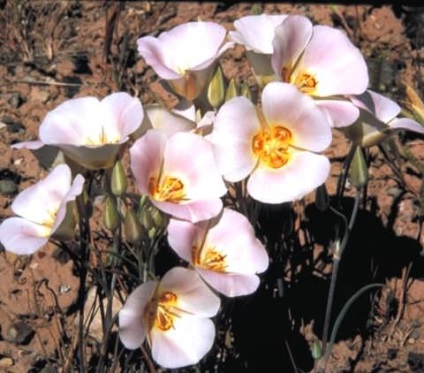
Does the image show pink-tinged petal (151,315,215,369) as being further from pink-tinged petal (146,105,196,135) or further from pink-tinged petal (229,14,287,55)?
pink-tinged petal (229,14,287,55)

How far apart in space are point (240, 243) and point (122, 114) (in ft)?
1.12

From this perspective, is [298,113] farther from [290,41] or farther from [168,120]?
[168,120]

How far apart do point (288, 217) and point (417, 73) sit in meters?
0.92

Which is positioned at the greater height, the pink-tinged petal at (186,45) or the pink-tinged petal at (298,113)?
the pink-tinged petal at (298,113)

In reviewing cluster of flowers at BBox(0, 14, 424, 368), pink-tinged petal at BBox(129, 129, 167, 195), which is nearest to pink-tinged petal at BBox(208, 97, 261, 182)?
cluster of flowers at BBox(0, 14, 424, 368)

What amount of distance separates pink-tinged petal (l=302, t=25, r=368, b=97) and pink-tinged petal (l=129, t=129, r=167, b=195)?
342 mm

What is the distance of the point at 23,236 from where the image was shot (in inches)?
72.1

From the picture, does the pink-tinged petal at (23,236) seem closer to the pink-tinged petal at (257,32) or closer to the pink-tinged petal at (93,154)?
the pink-tinged petal at (93,154)

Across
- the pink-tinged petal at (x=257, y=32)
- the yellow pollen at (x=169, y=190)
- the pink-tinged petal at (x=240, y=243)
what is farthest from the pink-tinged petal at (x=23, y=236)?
the pink-tinged petal at (x=257, y=32)

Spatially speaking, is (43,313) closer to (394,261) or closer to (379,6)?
(394,261)

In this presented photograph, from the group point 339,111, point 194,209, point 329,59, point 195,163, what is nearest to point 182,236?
point 194,209

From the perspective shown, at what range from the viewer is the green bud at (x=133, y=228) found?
1.80 meters

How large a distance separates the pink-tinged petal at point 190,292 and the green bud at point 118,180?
178mm

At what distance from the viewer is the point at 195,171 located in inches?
75.2
